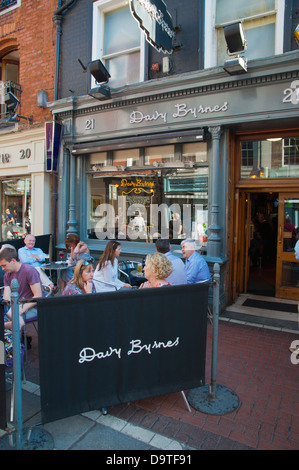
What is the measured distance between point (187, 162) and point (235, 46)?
2226mm

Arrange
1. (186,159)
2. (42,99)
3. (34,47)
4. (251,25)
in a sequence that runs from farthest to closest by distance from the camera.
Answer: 1. (34,47)
2. (42,99)
3. (186,159)
4. (251,25)

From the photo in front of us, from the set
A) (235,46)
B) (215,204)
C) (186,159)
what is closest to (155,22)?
(235,46)

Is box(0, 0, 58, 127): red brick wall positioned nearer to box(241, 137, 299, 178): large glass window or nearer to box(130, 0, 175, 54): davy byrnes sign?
box(130, 0, 175, 54): davy byrnes sign

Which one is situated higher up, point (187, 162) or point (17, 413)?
point (187, 162)

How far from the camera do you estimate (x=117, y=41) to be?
7.54 m

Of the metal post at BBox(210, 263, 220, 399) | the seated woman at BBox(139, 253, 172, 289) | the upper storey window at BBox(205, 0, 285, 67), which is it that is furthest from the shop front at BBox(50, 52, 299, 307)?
the metal post at BBox(210, 263, 220, 399)

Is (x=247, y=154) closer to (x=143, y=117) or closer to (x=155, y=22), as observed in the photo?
(x=143, y=117)

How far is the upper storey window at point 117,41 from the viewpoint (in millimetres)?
7230

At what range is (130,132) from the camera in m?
6.95

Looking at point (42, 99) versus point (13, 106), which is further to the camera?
point (13, 106)

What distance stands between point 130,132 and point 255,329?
15.7 ft

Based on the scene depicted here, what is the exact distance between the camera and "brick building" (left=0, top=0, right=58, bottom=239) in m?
8.55

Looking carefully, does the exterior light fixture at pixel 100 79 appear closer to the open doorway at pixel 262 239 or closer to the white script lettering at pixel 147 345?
the open doorway at pixel 262 239

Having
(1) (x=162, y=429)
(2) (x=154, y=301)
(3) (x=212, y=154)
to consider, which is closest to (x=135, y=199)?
(3) (x=212, y=154)
